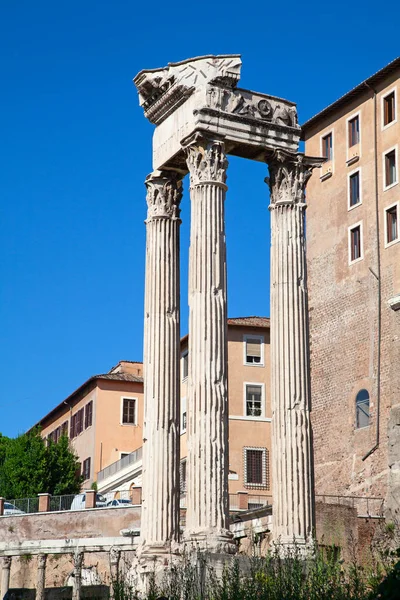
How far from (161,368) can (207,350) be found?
5.40 feet

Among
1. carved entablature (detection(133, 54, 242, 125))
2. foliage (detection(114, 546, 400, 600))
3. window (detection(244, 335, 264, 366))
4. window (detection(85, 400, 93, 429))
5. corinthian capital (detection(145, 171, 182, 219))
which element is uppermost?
window (detection(244, 335, 264, 366))

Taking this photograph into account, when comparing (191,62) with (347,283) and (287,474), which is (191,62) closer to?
(287,474)

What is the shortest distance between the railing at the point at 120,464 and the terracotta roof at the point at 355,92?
1636cm

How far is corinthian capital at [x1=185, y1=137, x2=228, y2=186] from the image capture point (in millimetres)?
20203

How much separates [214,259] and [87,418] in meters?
38.7

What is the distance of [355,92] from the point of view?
4025cm

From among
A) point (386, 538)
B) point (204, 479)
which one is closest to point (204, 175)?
point (204, 479)

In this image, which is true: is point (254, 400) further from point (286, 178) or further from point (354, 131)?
point (286, 178)

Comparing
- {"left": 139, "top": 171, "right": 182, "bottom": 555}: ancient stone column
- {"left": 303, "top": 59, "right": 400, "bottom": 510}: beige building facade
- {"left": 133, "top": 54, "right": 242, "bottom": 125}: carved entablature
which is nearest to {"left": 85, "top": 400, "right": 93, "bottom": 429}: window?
{"left": 303, "top": 59, "right": 400, "bottom": 510}: beige building facade

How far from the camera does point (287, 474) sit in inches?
754

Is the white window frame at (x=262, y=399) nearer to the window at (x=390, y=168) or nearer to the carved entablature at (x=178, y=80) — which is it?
the window at (x=390, y=168)

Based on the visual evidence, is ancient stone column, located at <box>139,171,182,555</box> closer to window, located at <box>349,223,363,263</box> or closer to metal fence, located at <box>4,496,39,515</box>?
window, located at <box>349,223,363,263</box>

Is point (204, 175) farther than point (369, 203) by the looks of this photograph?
No

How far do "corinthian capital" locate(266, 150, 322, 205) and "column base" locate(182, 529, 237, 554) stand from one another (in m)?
6.36
